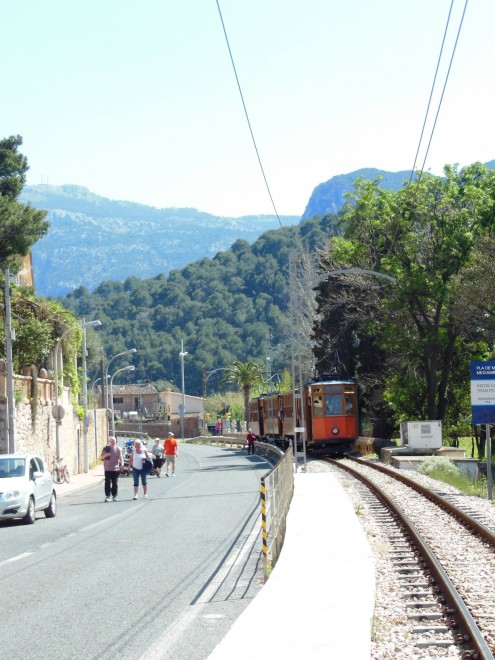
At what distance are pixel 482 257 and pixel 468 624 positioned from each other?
32.2 meters

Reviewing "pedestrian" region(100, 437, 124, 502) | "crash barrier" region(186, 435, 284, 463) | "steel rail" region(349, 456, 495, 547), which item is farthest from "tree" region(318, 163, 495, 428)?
"pedestrian" region(100, 437, 124, 502)

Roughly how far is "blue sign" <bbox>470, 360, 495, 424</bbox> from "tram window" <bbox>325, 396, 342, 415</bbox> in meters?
25.9

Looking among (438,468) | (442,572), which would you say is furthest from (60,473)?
(442,572)

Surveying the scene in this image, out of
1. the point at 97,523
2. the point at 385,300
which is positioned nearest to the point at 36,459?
the point at 97,523

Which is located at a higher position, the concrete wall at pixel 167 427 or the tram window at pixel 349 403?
the tram window at pixel 349 403

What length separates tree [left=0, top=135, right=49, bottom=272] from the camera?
42.3 meters

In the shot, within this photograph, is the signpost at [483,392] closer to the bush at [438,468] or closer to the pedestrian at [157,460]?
the bush at [438,468]

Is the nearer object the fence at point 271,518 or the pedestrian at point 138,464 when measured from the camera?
the fence at point 271,518

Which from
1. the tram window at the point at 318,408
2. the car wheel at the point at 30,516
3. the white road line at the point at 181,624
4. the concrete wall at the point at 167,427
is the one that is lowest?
the concrete wall at the point at 167,427

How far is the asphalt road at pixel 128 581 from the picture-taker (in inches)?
353

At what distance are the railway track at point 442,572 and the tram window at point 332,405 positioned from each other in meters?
24.4

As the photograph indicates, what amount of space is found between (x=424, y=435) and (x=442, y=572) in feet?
99.7

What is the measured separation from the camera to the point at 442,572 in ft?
Result: 38.6

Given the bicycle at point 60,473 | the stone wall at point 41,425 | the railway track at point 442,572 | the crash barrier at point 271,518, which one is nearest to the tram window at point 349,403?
the stone wall at point 41,425
